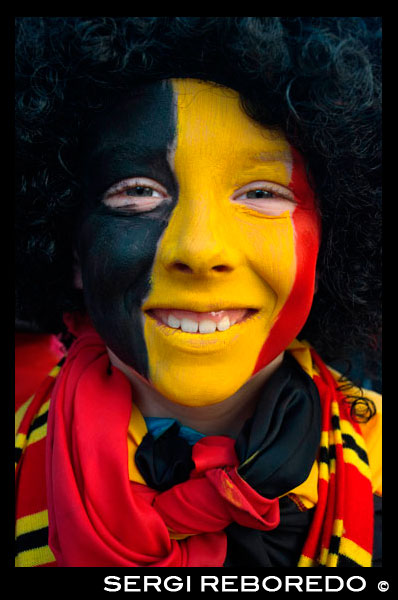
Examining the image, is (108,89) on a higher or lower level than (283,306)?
higher

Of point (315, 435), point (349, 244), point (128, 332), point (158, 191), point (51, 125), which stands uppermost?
point (51, 125)

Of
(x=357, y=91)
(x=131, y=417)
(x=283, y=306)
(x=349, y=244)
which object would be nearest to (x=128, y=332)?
(x=131, y=417)

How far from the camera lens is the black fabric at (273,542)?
4.64 feet

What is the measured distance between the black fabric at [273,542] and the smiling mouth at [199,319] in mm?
→ 541

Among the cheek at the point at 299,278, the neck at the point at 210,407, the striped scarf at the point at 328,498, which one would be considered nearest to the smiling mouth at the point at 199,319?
the cheek at the point at 299,278

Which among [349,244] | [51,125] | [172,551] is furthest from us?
[349,244]

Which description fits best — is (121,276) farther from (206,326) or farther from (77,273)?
(77,273)

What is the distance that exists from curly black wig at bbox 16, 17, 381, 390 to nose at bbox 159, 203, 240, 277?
32 cm

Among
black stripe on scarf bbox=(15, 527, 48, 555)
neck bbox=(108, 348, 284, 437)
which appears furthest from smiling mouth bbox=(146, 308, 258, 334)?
black stripe on scarf bbox=(15, 527, 48, 555)

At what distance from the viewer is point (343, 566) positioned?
4.55ft

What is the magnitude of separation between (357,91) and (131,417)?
115cm

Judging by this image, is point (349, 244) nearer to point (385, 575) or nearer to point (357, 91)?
point (357, 91)

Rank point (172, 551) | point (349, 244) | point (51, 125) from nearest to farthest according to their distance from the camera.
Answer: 1. point (172, 551)
2. point (51, 125)
3. point (349, 244)

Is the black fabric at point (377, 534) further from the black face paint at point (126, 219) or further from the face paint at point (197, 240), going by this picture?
the black face paint at point (126, 219)
